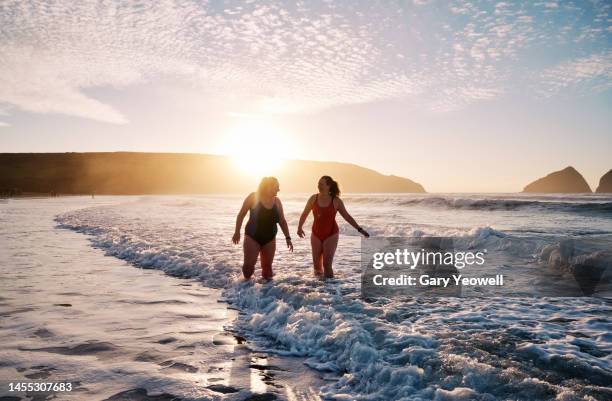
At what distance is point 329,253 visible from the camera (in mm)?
7961

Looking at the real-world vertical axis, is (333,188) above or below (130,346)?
above

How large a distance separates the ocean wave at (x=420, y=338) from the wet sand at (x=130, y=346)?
0.39 meters

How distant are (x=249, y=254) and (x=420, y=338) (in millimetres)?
3994

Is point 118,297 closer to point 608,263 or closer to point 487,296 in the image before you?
point 487,296

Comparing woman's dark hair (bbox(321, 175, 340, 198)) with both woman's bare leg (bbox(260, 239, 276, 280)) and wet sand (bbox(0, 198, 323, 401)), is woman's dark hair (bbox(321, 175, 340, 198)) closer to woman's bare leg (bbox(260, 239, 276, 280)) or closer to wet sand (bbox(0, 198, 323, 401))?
woman's bare leg (bbox(260, 239, 276, 280))

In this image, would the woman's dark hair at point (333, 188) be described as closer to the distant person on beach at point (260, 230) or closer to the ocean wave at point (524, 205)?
the distant person on beach at point (260, 230)

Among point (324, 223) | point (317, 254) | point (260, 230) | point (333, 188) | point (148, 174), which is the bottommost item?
point (317, 254)

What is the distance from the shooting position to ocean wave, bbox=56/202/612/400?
3523 mm

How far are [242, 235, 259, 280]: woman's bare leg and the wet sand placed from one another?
73cm

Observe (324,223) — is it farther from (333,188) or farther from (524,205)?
(524,205)

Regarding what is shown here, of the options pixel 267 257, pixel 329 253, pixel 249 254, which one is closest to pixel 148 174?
pixel 249 254

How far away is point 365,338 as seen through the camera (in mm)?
4586

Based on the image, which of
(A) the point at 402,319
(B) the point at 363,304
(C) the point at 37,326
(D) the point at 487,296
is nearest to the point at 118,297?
(C) the point at 37,326

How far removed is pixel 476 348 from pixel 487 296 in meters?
2.70
